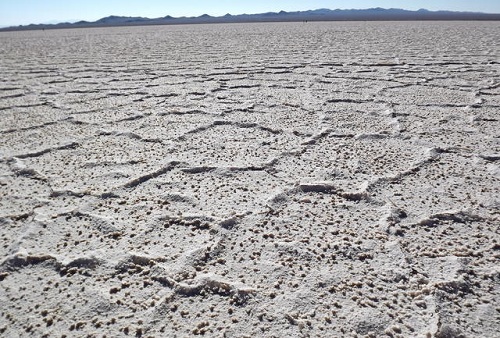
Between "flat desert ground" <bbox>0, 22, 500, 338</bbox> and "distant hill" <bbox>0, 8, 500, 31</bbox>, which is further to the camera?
"distant hill" <bbox>0, 8, 500, 31</bbox>

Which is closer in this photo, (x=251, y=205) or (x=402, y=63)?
(x=251, y=205)

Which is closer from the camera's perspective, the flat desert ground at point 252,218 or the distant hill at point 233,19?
→ the flat desert ground at point 252,218

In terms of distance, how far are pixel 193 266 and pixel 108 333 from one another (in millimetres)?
262

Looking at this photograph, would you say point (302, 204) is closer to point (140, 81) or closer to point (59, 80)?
point (140, 81)

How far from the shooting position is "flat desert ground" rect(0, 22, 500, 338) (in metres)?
0.90

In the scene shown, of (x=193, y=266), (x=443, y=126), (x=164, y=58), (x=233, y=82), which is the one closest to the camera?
(x=193, y=266)

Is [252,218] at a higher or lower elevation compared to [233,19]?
higher

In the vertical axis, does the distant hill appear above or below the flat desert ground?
below

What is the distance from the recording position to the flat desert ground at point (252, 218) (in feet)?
2.96

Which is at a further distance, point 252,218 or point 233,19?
point 233,19

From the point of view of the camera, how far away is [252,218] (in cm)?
128

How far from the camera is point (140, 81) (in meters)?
3.62

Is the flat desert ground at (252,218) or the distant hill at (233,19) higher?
the flat desert ground at (252,218)

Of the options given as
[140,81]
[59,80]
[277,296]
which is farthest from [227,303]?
[59,80]
